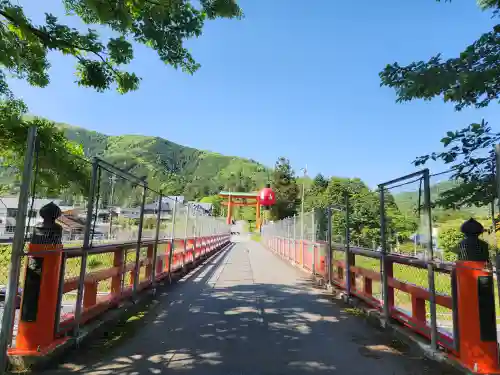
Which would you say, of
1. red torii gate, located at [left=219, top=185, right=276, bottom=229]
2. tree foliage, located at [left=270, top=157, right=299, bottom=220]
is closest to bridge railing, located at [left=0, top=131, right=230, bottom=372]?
red torii gate, located at [left=219, top=185, right=276, bottom=229]

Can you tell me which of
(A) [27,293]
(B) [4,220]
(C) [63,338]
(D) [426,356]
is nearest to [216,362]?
(C) [63,338]

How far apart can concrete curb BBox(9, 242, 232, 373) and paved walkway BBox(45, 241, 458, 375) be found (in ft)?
0.50

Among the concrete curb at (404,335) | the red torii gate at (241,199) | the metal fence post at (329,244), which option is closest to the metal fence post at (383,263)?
the concrete curb at (404,335)

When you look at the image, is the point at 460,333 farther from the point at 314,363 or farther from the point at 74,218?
the point at 74,218

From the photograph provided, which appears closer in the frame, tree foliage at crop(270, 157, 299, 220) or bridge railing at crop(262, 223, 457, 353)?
bridge railing at crop(262, 223, 457, 353)

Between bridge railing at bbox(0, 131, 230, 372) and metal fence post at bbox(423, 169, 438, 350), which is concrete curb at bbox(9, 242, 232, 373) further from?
metal fence post at bbox(423, 169, 438, 350)

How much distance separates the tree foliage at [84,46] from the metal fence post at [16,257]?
1775 millimetres

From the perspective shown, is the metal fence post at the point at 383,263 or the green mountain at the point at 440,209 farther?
the metal fence post at the point at 383,263

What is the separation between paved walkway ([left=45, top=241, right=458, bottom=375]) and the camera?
11.1 ft

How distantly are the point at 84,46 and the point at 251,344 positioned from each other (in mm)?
5689

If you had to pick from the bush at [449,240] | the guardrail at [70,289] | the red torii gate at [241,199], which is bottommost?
the guardrail at [70,289]

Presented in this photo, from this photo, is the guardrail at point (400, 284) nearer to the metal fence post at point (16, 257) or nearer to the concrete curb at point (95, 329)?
the concrete curb at point (95, 329)

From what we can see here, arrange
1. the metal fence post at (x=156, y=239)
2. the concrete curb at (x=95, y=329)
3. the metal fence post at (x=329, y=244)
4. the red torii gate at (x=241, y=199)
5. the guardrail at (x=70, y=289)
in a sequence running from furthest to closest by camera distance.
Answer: the red torii gate at (x=241, y=199) < the metal fence post at (x=329, y=244) < the metal fence post at (x=156, y=239) < the guardrail at (x=70, y=289) < the concrete curb at (x=95, y=329)

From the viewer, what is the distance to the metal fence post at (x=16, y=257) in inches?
117
